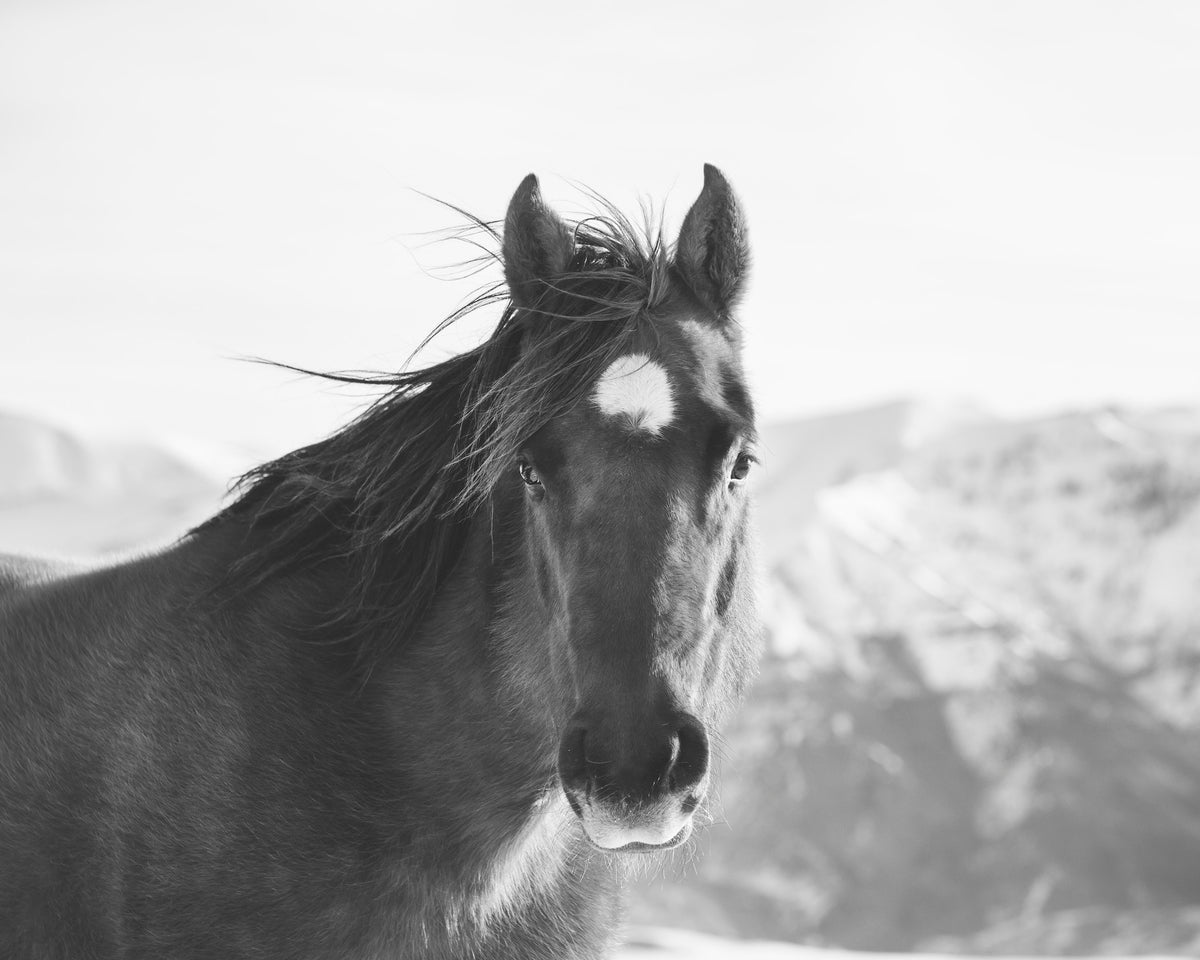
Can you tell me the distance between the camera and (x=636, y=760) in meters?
2.93

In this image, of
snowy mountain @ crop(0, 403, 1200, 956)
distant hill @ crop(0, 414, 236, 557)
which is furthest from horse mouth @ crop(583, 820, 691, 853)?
snowy mountain @ crop(0, 403, 1200, 956)

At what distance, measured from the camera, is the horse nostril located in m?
2.96

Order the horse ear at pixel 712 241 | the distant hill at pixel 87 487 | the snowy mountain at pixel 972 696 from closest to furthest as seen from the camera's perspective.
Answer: the horse ear at pixel 712 241 → the distant hill at pixel 87 487 → the snowy mountain at pixel 972 696

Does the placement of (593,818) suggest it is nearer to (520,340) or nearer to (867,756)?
(520,340)

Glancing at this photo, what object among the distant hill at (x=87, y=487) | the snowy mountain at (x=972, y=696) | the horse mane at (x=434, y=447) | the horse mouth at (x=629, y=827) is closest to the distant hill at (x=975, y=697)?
the snowy mountain at (x=972, y=696)

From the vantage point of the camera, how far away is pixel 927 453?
282 feet

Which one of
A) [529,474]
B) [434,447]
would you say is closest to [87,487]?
[434,447]

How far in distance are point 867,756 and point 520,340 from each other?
252ft

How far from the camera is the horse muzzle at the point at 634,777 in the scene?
2.92 metres

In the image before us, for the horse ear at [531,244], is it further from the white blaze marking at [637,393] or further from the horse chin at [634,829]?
the horse chin at [634,829]

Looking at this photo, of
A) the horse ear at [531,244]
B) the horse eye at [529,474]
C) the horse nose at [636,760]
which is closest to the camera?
the horse nose at [636,760]

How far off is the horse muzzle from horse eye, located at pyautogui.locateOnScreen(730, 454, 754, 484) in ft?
2.85

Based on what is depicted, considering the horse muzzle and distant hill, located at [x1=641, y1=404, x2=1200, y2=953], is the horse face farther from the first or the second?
distant hill, located at [x1=641, y1=404, x2=1200, y2=953]

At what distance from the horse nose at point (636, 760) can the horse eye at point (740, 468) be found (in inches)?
34.4
